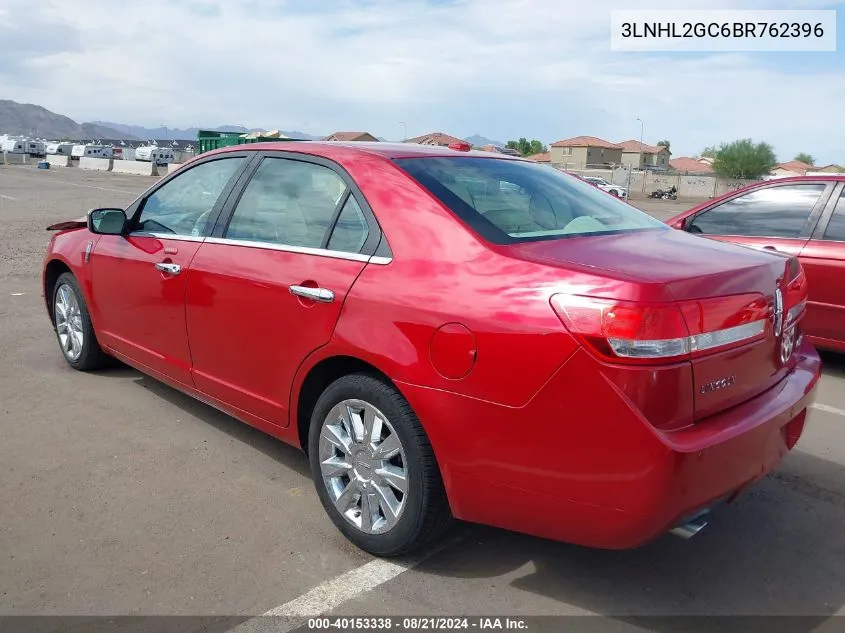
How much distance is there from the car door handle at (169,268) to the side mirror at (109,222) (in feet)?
1.80

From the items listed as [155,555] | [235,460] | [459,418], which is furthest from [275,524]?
[459,418]

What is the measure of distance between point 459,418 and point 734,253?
1299 mm

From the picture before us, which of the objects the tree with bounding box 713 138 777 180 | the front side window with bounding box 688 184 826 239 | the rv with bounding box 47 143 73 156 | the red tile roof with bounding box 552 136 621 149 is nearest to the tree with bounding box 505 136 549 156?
the red tile roof with bounding box 552 136 621 149

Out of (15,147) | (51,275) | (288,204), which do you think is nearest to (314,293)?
(288,204)

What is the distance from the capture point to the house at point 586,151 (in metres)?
110

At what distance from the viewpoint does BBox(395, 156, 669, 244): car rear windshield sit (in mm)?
2953

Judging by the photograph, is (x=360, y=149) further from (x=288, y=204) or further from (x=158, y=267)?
(x=158, y=267)

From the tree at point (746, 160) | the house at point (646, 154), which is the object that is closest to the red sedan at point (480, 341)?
the tree at point (746, 160)

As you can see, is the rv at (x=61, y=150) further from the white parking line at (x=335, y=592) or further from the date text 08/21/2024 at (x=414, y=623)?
the date text 08/21/2024 at (x=414, y=623)

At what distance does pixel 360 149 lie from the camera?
346 centimetres

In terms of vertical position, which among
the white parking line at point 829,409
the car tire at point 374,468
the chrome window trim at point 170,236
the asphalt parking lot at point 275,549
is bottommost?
the asphalt parking lot at point 275,549

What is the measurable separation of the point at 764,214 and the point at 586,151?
109216mm

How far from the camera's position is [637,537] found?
7.93 ft

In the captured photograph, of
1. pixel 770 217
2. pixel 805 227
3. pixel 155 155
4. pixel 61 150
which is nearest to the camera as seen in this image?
pixel 805 227
